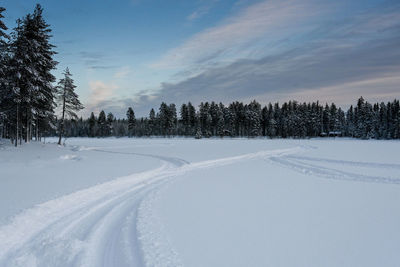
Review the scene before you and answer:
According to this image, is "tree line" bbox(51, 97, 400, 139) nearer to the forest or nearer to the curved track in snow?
the forest

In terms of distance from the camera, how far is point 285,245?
212 inches

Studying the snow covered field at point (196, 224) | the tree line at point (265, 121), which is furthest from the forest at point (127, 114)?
the snow covered field at point (196, 224)

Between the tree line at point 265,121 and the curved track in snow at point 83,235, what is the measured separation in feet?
274

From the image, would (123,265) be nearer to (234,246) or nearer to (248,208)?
(234,246)

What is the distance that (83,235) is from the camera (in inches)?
235

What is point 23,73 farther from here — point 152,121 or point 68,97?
point 152,121

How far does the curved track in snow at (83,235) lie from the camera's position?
4762 millimetres

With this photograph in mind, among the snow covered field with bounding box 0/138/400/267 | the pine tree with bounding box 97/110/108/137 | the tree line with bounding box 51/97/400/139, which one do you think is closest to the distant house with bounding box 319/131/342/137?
the tree line with bounding box 51/97/400/139

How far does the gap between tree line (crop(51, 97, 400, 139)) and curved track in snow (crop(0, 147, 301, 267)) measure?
83376 mm

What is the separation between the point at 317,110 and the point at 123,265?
135867 mm

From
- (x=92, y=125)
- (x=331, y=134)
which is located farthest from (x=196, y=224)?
(x=92, y=125)

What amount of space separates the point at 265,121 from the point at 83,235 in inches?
4687

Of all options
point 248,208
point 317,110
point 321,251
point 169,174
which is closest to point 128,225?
point 248,208

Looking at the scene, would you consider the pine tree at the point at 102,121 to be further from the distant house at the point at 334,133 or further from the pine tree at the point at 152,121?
the distant house at the point at 334,133
